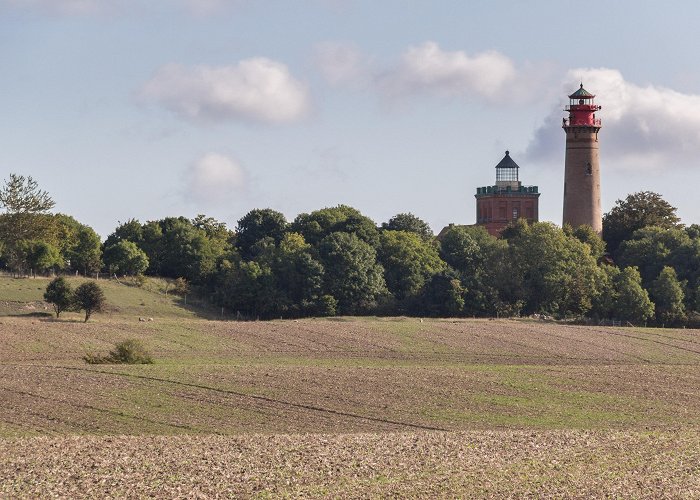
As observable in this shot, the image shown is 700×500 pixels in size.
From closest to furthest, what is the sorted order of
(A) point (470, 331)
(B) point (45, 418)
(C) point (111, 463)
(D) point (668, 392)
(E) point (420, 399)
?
(C) point (111, 463)
(B) point (45, 418)
(E) point (420, 399)
(D) point (668, 392)
(A) point (470, 331)

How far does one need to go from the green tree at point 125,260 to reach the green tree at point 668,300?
4903 cm

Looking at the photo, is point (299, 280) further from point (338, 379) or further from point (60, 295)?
point (338, 379)

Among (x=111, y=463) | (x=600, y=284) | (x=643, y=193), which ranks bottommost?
(x=111, y=463)

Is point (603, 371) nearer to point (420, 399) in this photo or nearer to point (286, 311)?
point (420, 399)

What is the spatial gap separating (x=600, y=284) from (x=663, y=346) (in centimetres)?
2734

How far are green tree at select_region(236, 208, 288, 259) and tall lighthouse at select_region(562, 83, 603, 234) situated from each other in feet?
106

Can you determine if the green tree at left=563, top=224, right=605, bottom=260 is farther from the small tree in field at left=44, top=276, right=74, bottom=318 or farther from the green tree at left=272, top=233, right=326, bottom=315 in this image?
the small tree in field at left=44, top=276, right=74, bottom=318

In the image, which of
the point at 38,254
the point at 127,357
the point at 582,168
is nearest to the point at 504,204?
the point at 582,168

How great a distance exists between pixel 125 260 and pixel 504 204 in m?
49.8

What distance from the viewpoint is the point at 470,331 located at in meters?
89.5

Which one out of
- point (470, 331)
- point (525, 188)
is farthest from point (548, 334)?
point (525, 188)

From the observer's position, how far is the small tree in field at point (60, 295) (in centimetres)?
9423

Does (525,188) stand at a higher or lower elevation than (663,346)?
higher

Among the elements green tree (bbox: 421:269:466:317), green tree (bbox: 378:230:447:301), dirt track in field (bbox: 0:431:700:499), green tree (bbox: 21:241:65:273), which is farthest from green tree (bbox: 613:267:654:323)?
dirt track in field (bbox: 0:431:700:499)
